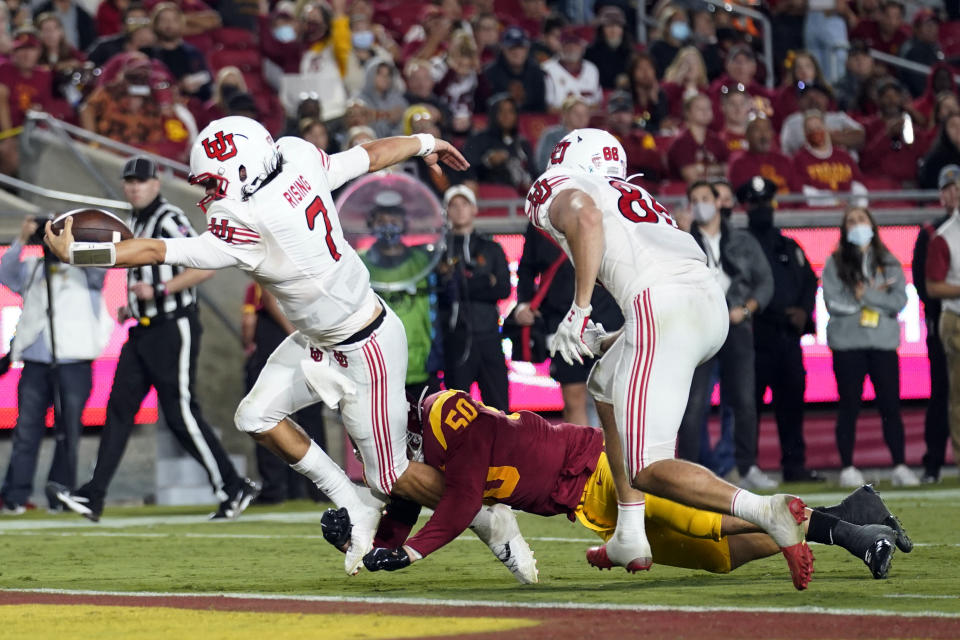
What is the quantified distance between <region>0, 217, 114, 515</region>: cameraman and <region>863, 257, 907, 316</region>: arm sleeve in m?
5.40

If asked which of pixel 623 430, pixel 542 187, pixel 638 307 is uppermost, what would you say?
pixel 542 187

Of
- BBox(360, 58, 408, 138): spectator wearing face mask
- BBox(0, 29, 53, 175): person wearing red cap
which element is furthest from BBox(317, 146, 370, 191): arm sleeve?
BBox(0, 29, 53, 175): person wearing red cap

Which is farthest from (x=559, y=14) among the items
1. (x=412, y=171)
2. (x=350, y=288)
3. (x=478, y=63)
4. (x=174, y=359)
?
(x=350, y=288)

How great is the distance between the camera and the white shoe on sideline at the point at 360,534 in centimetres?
648

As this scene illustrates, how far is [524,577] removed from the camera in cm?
614

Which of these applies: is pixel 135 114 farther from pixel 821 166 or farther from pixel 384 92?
pixel 821 166

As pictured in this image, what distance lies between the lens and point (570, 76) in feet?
50.6

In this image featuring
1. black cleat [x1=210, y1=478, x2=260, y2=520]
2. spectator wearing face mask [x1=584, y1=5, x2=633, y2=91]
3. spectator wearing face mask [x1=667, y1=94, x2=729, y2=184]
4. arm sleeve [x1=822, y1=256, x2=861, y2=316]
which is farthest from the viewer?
spectator wearing face mask [x1=584, y1=5, x2=633, y2=91]

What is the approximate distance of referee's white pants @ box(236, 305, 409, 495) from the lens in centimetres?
652

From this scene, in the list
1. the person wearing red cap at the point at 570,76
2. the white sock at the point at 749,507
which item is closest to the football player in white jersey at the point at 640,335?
the white sock at the point at 749,507

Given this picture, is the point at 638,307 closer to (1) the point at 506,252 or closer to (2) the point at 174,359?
(2) the point at 174,359

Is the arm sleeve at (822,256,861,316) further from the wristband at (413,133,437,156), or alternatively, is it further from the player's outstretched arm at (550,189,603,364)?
the player's outstretched arm at (550,189,603,364)

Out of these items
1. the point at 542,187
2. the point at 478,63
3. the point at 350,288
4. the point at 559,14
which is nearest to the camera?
the point at 542,187

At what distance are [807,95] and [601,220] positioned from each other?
9.79 m
